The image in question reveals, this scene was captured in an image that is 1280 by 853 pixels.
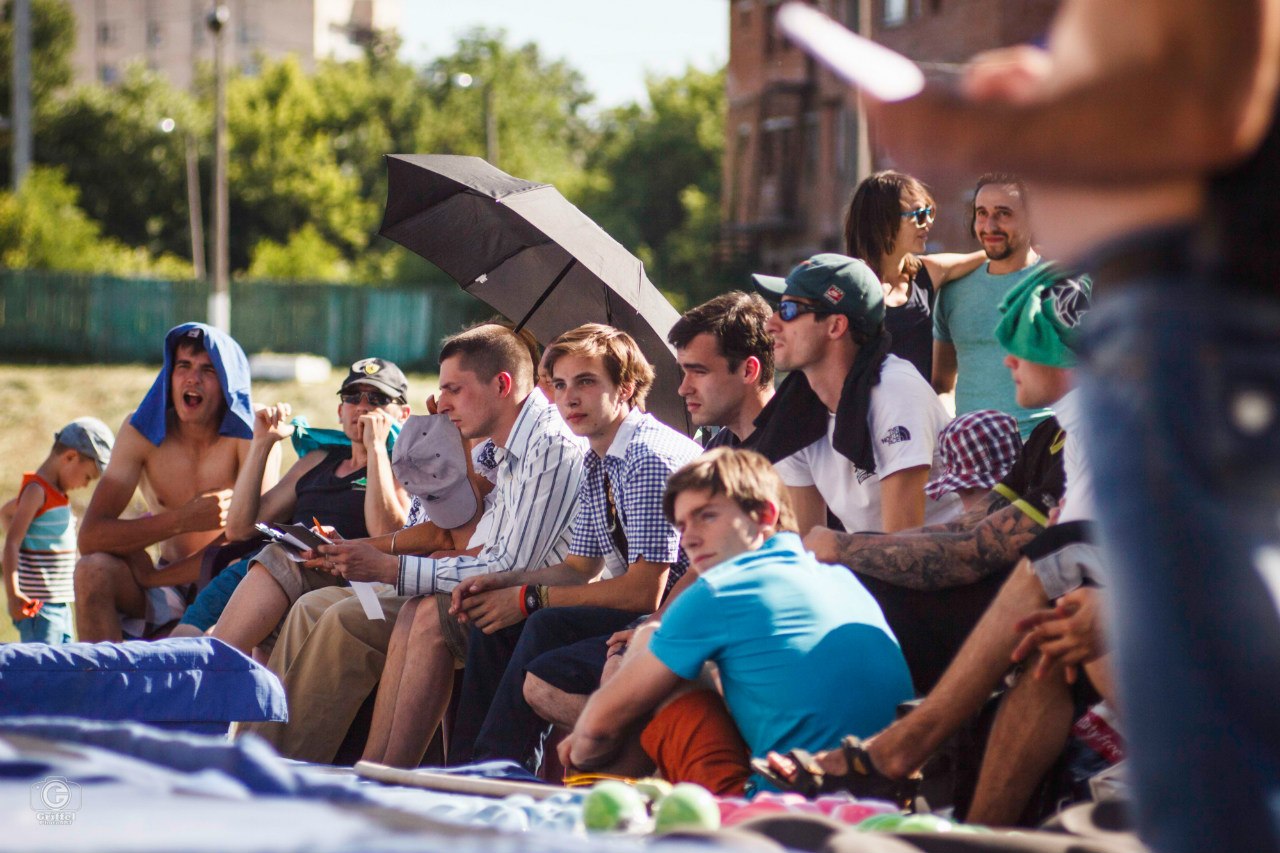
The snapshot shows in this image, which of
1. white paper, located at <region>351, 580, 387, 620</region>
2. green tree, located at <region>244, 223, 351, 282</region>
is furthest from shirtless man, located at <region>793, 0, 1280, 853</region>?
green tree, located at <region>244, 223, 351, 282</region>

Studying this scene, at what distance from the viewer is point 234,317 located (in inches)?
1292

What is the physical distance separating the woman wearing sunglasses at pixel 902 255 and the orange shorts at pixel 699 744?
7.24 feet

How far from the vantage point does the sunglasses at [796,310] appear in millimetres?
4711

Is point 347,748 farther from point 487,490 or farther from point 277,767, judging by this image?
point 277,767

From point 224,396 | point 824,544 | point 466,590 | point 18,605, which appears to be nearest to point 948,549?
point 824,544

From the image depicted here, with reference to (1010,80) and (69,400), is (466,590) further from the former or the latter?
(69,400)

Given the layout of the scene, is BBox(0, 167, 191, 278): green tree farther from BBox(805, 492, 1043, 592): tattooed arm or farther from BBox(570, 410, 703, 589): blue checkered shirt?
BBox(805, 492, 1043, 592): tattooed arm

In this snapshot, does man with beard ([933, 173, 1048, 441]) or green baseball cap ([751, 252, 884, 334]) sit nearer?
green baseball cap ([751, 252, 884, 334])

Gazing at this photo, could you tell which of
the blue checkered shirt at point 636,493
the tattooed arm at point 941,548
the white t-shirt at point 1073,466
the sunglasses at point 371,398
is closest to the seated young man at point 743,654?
the tattooed arm at point 941,548

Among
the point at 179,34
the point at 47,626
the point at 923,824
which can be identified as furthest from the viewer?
the point at 179,34

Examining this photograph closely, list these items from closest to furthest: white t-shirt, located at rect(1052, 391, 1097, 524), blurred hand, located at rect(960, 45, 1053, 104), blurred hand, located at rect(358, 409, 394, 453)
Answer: blurred hand, located at rect(960, 45, 1053, 104) → white t-shirt, located at rect(1052, 391, 1097, 524) → blurred hand, located at rect(358, 409, 394, 453)

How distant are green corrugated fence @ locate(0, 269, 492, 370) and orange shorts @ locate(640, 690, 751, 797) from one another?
2881 cm

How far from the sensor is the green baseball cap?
4.69 meters

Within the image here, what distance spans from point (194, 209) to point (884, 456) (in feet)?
150
